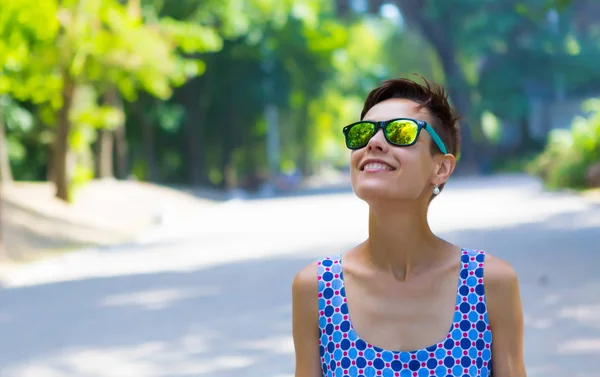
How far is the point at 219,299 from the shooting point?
1238 centimetres

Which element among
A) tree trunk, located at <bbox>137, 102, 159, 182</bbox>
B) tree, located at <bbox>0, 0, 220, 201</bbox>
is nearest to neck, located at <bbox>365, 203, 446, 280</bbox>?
tree, located at <bbox>0, 0, 220, 201</bbox>

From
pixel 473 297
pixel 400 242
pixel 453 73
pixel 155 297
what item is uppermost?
pixel 453 73

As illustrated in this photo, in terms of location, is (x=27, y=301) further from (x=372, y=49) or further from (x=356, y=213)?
(x=372, y=49)

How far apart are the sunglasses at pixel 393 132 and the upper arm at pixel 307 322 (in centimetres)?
33

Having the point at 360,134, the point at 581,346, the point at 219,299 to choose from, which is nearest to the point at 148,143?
the point at 219,299

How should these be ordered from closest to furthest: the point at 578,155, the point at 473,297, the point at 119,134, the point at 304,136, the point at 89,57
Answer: the point at 473,297 → the point at 89,57 → the point at 578,155 → the point at 119,134 → the point at 304,136

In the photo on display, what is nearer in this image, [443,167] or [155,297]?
[443,167]

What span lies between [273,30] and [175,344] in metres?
44.9

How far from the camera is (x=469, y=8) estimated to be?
61.8 m

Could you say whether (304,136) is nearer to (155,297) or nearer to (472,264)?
(155,297)

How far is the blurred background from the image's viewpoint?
10008mm

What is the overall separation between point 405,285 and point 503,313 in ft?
0.77

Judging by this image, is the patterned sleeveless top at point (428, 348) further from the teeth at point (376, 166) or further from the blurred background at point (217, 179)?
the blurred background at point (217, 179)

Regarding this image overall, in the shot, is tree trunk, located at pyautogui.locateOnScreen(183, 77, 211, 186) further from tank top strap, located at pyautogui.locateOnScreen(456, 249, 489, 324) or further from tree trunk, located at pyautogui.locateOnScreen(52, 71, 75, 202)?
tank top strap, located at pyautogui.locateOnScreen(456, 249, 489, 324)
